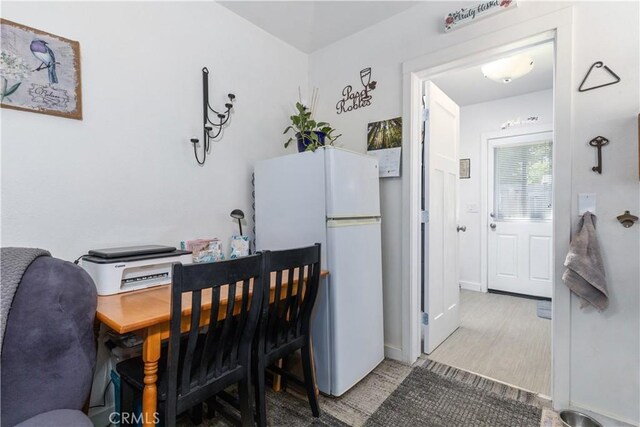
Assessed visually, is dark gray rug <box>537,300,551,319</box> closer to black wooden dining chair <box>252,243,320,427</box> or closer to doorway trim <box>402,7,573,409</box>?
doorway trim <box>402,7,573,409</box>

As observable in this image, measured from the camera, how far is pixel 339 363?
1.83 m

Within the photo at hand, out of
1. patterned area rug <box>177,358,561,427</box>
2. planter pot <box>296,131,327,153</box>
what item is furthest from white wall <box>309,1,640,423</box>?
planter pot <box>296,131,327,153</box>

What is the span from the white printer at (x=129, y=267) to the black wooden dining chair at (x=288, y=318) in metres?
0.60

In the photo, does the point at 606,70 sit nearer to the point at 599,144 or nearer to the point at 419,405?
the point at 599,144

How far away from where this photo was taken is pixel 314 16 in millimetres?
2535

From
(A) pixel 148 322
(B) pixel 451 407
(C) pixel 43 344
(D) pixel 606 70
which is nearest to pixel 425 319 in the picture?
(B) pixel 451 407

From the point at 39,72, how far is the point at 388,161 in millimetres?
2087

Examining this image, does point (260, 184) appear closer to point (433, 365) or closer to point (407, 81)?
point (407, 81)

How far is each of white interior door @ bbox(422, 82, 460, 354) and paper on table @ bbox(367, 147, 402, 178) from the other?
0.79 feet

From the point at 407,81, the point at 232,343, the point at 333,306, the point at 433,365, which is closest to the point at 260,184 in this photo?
the point at 333,306

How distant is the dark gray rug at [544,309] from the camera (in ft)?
10.6

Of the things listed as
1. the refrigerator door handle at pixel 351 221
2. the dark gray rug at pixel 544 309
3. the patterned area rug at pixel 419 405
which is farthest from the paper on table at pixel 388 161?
the dark gray rug at pixel 544 309

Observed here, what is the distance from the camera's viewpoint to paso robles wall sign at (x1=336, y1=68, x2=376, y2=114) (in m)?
2.49

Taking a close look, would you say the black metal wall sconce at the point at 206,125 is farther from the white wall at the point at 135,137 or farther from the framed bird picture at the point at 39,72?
the framed bird picture at the point at 39,72
